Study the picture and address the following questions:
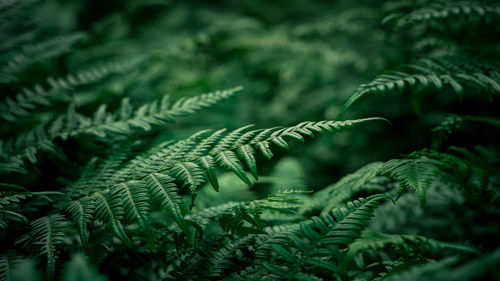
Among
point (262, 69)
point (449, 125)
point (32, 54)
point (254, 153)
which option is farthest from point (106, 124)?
point (262, 69)

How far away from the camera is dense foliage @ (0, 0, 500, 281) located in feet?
3.34

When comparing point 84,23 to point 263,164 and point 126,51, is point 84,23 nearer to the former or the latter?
point 126,51

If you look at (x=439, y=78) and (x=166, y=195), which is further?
(x=439, y=78)

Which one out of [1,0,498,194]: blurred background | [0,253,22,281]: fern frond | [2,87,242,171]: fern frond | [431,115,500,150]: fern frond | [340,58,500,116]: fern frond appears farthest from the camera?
[1,0,498,194]: blurred background

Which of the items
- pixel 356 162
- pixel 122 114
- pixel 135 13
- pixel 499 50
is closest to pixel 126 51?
pixel 135 13

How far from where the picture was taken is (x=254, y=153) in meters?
0.99

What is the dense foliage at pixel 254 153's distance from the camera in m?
1.02

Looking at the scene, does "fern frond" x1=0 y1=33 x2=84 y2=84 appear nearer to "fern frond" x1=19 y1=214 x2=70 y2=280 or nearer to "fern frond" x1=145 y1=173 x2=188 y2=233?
"fern frond" x1=19 y1=214 x2=70 y2=280

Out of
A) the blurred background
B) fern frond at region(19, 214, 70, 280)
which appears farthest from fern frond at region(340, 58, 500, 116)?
fern frond at region(19, 214, 70, 280)

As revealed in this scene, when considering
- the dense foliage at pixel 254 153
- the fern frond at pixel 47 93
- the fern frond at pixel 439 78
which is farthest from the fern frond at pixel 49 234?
the fern frond at pixel 439 78

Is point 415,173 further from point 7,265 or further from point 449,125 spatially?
point 7,265

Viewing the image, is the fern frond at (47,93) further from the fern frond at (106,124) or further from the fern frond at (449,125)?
the fern frond at (449,125)

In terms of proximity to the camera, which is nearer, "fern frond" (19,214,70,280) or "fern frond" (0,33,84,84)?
"fern frond" (19,214,70,280)

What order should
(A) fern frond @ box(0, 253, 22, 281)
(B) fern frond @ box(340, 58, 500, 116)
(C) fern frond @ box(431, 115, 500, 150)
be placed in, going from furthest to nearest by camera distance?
(C) fern frond @ box(431, 115, 500, 150) → (B) fern frond @ box(340, 58, 500, 116) → (A) fern frond @ box(0, 253, 22, 281)
